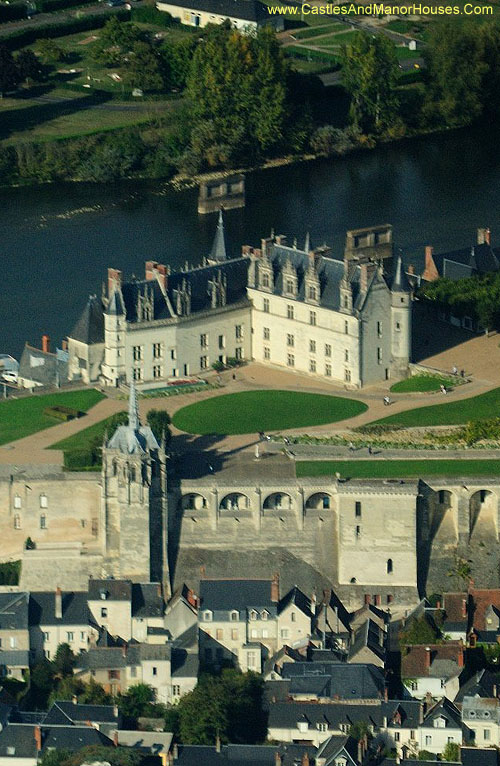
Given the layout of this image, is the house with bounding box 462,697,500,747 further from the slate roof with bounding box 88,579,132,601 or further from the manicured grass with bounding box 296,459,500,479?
the slate roof with bounding box 88,579,132,601

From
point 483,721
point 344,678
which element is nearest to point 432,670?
point 344,678

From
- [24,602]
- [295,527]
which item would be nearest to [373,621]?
[295,527]

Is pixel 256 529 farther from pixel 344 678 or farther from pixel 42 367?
pixel 42 367

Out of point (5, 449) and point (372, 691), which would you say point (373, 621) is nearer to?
point (372, 691)

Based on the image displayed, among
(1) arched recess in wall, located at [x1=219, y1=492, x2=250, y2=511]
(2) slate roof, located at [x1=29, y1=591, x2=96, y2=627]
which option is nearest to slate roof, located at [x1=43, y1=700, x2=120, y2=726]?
(2) slate roof, located at [x1=29, y1=591, x2=96, y2=627]

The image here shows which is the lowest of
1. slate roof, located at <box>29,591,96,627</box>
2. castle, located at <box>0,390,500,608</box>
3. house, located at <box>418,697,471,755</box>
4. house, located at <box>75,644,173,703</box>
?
house, located at <box>418,697,471,755</box>
